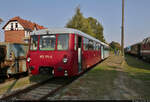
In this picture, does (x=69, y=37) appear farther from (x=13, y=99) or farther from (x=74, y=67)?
(x=13, y=99)

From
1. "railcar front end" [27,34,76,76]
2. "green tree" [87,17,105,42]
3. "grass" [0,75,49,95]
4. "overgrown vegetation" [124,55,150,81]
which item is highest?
"green tree" [87,17,105,42]

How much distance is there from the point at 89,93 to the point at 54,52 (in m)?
2.76

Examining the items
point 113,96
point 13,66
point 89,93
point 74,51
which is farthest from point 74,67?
point 13,66

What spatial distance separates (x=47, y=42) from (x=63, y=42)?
0.90 metres

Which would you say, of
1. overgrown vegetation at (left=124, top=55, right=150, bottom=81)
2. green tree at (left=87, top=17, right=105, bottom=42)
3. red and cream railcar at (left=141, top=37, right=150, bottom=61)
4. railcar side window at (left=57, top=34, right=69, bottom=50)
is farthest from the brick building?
railcar side window at (left=57, top=34, right=69, bottom=50)

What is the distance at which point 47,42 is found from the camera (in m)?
7.71

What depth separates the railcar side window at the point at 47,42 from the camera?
755 centimetres

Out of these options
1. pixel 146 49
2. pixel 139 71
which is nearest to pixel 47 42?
pixel 139 71

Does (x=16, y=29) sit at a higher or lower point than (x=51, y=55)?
higher

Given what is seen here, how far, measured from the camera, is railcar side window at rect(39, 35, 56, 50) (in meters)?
7.55

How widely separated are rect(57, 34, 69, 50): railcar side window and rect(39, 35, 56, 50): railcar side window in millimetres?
276

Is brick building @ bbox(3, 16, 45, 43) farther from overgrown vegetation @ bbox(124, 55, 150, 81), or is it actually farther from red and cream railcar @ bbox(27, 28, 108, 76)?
red and cream railcar @ bbox(27, 28, 108, 76)

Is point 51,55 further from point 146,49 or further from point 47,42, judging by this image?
point 146,49

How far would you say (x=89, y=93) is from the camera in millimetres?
5711
